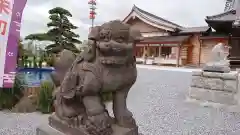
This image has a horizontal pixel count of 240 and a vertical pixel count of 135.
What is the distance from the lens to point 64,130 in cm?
143

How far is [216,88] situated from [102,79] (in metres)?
3.49

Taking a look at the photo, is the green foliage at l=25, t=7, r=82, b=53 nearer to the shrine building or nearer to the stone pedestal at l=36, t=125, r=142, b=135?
the shrine building

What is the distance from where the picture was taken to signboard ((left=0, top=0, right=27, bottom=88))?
3.03m

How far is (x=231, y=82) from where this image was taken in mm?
3969

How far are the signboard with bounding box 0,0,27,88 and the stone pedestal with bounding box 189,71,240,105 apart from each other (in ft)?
11.0

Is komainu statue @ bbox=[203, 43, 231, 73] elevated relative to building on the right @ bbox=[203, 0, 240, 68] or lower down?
lower down

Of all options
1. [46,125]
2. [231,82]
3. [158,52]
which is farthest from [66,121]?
[158,52]

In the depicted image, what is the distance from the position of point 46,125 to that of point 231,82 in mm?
3501

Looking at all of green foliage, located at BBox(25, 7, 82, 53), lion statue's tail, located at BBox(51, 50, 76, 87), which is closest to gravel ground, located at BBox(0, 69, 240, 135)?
lion statue's tail, located at BBox(51, 50, 76, 87)

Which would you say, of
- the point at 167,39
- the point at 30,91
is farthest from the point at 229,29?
the point at 30,91

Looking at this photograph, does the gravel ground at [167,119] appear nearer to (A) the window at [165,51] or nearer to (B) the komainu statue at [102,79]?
(B) the komainu statue at [102,79]

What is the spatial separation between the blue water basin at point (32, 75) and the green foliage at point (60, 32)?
200 inches

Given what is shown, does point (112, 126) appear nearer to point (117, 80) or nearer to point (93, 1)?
point (117, 80)

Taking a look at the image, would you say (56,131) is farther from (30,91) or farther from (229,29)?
(229,29)
